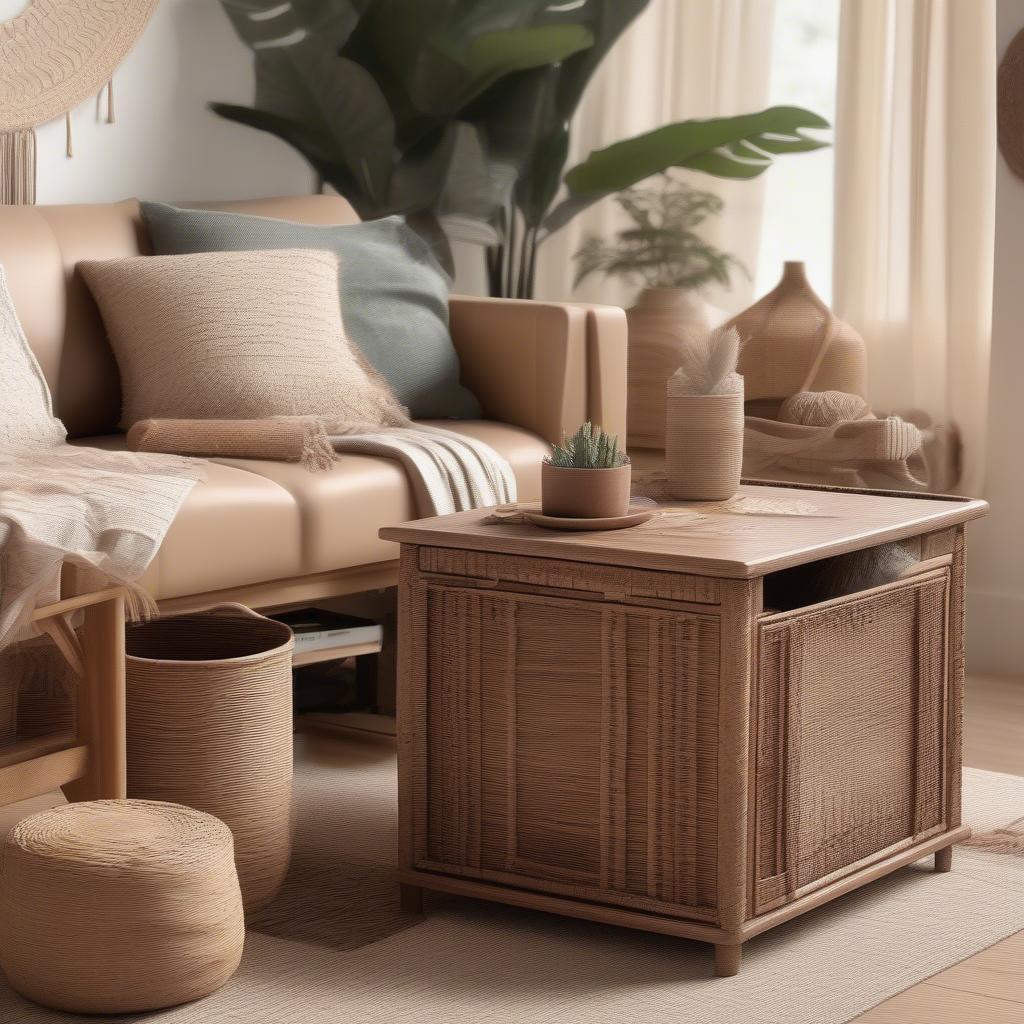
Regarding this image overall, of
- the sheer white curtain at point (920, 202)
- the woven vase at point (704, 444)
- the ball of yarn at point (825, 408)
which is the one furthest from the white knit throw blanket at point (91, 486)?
the sheer white curtain at point (920, 202)

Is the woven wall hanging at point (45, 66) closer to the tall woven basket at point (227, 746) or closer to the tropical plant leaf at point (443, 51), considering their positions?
the tropical plant leaf at point (443, 51)

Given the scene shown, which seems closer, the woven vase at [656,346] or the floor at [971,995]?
the floor at [971,995]

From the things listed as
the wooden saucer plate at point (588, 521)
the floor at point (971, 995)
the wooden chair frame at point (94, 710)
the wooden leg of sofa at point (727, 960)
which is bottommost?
the floor at point (971, 995)

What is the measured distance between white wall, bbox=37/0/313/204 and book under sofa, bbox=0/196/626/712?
41 centimetres

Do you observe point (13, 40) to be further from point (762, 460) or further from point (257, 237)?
point (762, 460)

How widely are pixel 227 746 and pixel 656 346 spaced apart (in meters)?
2.01

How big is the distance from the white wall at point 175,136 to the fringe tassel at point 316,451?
1.10m

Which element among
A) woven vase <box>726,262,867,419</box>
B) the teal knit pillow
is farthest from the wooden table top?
woven vase <box>726,262,867,419</box>

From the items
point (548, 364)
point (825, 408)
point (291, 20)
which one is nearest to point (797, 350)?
point (825, 408)

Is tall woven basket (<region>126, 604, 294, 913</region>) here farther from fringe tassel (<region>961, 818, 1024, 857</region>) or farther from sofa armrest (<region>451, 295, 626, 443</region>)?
sofa armrest (<region>451, 295, 626, 443</region>)

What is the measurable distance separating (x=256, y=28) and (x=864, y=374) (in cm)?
159

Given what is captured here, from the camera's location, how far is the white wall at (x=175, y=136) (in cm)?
357

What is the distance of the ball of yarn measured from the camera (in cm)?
348

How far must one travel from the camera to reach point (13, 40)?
3324mm
